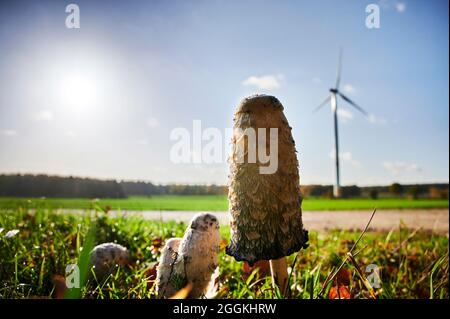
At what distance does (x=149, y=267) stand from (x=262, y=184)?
964 mm

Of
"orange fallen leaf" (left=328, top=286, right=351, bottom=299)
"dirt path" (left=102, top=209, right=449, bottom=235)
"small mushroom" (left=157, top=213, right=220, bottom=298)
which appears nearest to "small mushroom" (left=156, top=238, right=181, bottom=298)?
"small mushroom" (left=157, top=213, right=220, bottom=298)

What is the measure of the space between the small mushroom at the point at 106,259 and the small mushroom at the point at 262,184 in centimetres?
92

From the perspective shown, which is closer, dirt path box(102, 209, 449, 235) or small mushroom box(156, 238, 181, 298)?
small mushroom box(156, 238, 181, 298)

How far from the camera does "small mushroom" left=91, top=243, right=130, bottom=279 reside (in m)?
2.07

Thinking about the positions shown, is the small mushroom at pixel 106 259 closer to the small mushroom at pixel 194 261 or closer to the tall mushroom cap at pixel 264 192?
the small mushroom at pixel 194 261

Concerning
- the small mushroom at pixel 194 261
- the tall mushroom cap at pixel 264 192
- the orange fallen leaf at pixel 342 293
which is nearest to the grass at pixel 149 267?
the orange fallen leaf at pixel 342 293

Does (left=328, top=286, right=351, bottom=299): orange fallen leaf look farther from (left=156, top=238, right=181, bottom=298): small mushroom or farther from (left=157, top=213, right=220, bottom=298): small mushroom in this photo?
(left=156, top=238, right=181, bottom=298): small mushroom

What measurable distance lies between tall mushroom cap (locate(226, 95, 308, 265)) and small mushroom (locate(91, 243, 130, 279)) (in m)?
0.91

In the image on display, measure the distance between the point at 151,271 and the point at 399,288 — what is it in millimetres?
1591

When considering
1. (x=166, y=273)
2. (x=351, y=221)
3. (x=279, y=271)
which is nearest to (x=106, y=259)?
(x=166, y=273)

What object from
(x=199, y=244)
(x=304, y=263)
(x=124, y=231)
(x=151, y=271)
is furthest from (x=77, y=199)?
(x=199, y=244)

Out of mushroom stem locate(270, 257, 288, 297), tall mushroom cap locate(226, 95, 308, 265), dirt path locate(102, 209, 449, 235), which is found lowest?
dirt path locate(102, 209, 449, 235)

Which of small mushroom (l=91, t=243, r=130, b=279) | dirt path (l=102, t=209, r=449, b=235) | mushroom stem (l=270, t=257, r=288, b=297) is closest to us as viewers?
mushroom stem (l=270, t=257, r=288, b=297)
